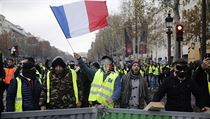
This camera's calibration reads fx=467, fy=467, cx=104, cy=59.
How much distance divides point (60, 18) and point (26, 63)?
A: 3.43 feet

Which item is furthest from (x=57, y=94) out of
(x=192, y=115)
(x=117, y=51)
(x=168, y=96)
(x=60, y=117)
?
(x=117, y=51)

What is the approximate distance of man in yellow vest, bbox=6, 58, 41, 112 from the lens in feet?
26.5

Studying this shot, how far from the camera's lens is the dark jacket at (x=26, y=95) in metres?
8.07

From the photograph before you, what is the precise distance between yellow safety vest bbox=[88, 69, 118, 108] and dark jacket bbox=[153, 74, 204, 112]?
154 cm

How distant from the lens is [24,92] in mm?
8164

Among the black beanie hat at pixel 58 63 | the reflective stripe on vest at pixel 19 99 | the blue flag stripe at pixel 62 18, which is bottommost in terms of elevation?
the reflective stripe on vest at pixel 19 99

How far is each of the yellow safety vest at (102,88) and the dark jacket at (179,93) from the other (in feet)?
5.05

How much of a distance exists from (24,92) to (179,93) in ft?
8.87

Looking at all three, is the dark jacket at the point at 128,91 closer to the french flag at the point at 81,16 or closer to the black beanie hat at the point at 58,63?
the french flag at the point at 81,16

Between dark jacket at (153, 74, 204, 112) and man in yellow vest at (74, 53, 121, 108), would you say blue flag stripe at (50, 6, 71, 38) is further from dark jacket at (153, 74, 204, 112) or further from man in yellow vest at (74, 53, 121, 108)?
dark jacket at (153, 74, 204, 112)

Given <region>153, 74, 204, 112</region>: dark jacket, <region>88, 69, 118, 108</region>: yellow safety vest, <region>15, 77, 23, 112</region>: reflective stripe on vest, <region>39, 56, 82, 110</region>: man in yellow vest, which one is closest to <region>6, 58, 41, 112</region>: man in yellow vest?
<region>15, 77, 23, 112</region>: reflective stripe on vest

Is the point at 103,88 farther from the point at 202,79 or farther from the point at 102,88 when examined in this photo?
the point at 202,79

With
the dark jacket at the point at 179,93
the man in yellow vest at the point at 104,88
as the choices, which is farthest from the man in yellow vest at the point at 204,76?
the man in yellow vest at the point at 104,88

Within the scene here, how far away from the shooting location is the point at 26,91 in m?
8.18
